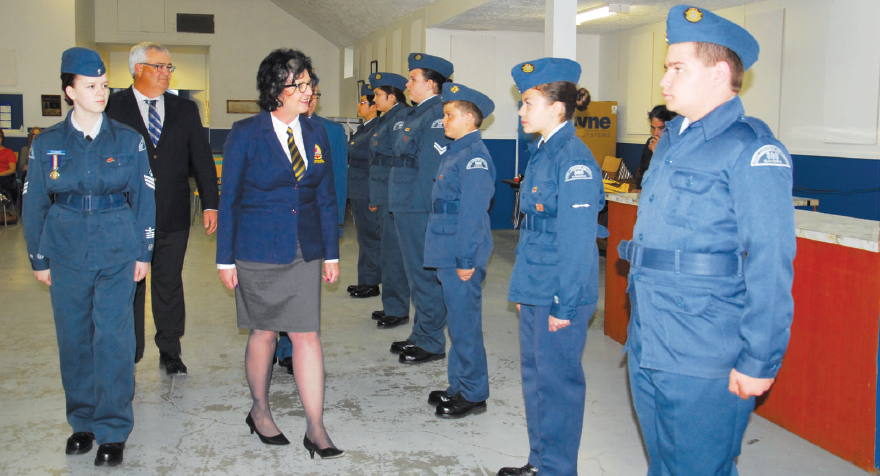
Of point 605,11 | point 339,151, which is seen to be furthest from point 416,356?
point 605,11

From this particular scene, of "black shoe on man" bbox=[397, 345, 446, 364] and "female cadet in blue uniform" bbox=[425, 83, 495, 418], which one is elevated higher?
"female cadet in blue uniform" bbox=[425, 83, 495, 418]

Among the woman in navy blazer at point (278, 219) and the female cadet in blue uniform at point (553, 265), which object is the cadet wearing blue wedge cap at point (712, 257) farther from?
the woman in navy blazer at point (278, 219)

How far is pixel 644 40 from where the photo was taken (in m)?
9.20

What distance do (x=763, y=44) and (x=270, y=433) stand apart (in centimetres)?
633

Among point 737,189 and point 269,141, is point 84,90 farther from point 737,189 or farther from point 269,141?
point 737,189

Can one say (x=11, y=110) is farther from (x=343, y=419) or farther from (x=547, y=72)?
(x=547, y=72)

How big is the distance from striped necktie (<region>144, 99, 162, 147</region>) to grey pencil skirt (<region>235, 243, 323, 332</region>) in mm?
1379

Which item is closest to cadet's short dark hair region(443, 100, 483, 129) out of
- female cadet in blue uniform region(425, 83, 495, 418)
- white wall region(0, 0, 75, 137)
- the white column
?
female cadet in blue uniform region(425, 83, 495, 418)

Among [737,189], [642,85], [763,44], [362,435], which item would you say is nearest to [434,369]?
[362,435]

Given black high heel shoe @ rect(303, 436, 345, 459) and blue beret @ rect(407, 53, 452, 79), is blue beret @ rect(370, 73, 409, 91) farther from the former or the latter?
black high heel shoe @ rect(303, 436, 345, 459)

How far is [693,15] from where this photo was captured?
176 centimetres

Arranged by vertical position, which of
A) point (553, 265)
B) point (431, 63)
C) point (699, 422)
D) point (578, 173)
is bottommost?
point (699, 422)

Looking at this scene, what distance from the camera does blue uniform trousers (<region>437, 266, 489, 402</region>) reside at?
340 centimetres

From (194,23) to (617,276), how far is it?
45.9 feet
